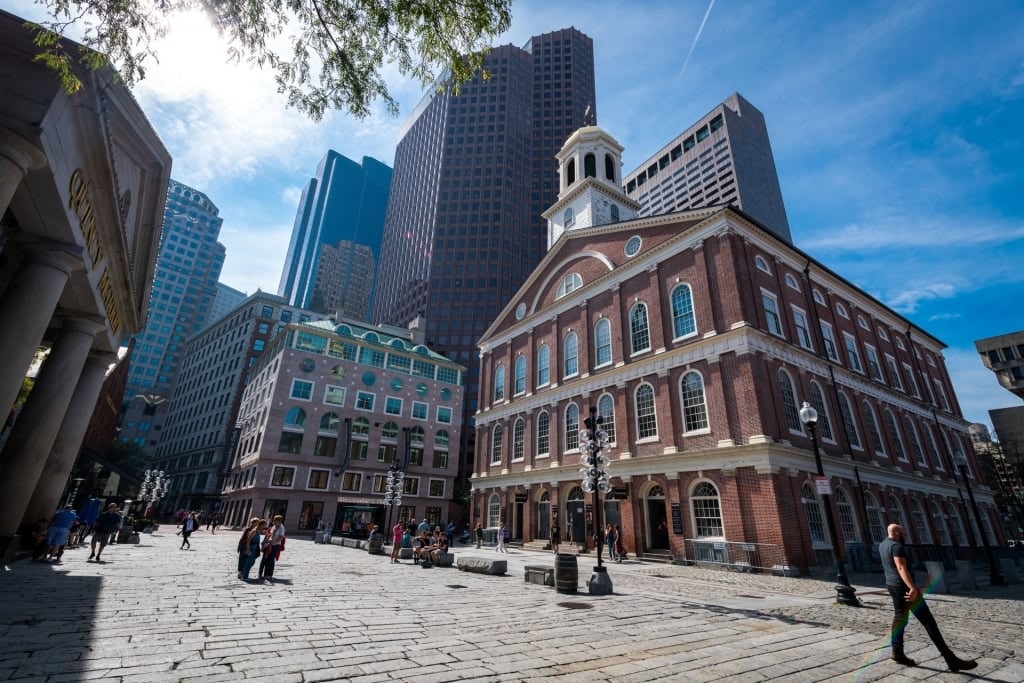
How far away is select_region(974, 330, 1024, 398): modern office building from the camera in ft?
263

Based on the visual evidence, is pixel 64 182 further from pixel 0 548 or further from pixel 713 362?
pixel 713 362

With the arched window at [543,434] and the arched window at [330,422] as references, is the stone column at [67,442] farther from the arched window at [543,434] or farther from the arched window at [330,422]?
the arched window at [330,422]

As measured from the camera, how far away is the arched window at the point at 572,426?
2838 cm

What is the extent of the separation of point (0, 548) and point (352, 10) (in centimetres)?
1472

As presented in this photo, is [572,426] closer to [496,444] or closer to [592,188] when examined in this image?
[496,444]

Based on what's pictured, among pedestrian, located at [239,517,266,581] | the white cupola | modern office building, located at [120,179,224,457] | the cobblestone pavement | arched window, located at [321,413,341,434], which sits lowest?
the cobblestone pavement

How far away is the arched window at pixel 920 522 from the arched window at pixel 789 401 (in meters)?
11.7

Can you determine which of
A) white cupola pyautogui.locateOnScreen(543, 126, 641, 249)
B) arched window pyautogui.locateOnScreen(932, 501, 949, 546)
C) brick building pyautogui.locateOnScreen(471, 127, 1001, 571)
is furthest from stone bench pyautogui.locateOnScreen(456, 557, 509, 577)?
arched window pyautogui.locateOnScreen(932, 501, 949, 546)

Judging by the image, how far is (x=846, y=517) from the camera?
21.9 meters

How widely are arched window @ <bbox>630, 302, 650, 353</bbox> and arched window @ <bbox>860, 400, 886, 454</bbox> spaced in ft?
42.8

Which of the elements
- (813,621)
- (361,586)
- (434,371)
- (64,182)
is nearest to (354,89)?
(64,182)

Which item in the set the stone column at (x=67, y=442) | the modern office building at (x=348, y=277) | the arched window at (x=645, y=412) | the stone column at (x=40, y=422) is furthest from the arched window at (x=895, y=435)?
the modern office building at (x=348, y=277)

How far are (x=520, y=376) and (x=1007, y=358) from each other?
99.1 meters

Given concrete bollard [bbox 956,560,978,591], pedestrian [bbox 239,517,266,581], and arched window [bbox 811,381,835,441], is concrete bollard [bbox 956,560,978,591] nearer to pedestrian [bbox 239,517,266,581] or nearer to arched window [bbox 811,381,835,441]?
arched window [bbox 811,381,835,441]
